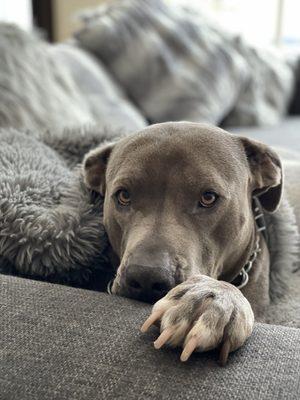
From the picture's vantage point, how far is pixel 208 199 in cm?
124

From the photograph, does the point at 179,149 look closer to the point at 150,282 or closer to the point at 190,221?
the point at 190,221

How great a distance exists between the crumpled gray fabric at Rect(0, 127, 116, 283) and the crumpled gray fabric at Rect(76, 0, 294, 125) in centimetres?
159

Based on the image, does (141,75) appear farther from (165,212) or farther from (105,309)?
(105,309)

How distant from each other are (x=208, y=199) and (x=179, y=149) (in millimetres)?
119

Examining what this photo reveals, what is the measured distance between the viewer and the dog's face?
1122mm

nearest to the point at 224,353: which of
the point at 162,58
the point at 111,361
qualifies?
the point at 111,361

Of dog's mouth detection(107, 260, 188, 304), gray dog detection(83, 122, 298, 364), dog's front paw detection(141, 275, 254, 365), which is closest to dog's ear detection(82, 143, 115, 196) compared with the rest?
gray dog detection(83, 122, 298, 364)

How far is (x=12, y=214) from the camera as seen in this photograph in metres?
1.19

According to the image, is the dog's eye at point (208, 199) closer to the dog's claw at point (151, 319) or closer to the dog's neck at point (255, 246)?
the dog's neck at point (255, 246)

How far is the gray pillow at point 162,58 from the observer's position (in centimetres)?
299

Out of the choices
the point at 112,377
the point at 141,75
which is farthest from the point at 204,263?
the point at 141,75

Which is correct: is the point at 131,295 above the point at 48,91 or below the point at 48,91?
above

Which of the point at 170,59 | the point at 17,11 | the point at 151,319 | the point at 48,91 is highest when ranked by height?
the point at 151,319

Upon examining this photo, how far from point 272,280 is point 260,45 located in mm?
2611
